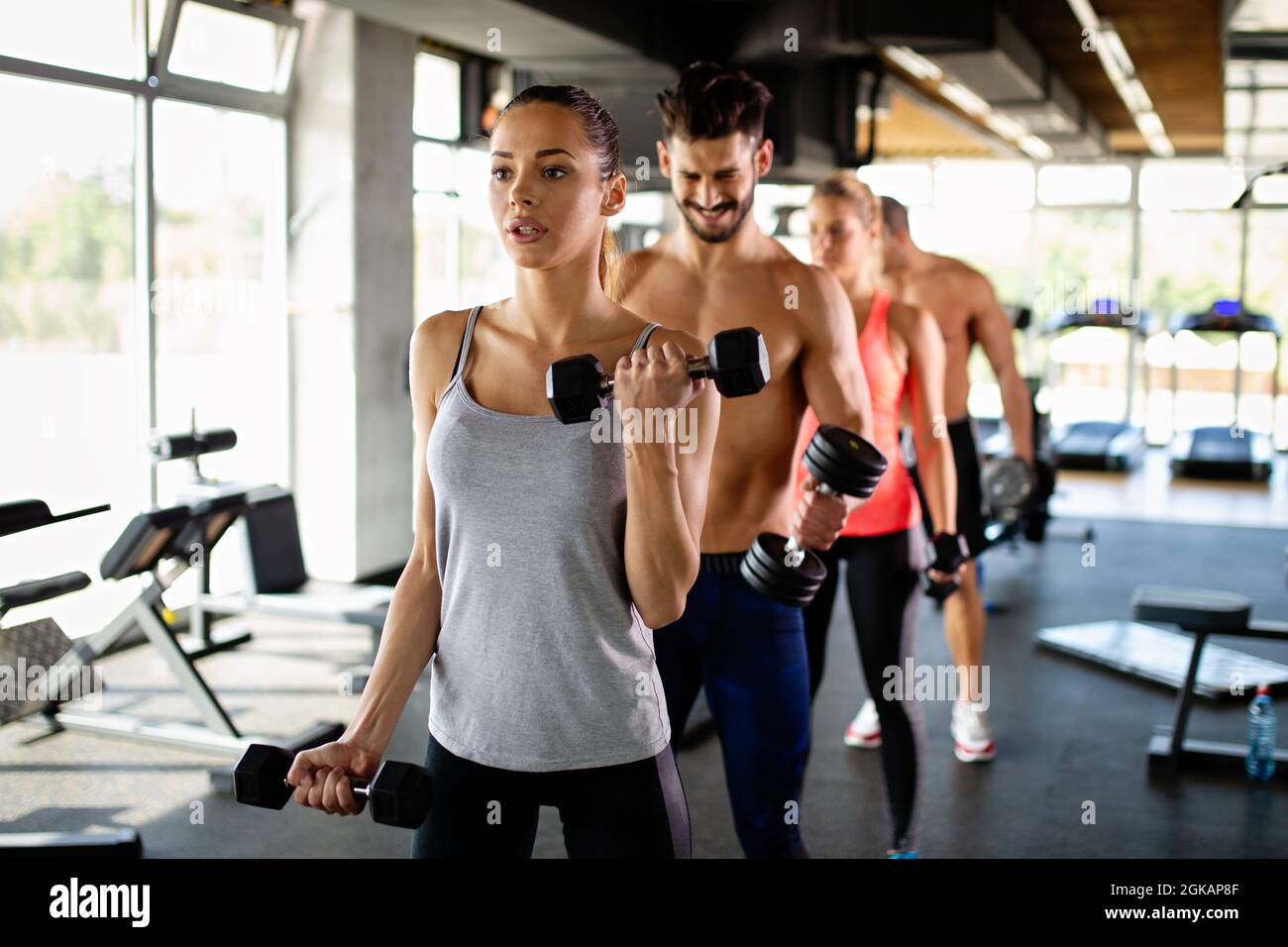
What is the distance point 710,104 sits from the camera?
2.28 metres

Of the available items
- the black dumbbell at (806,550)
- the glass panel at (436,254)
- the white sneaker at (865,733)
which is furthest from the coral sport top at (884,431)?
the glass panel at (436,254)

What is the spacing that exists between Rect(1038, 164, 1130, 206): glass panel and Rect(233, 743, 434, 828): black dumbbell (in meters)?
13.7

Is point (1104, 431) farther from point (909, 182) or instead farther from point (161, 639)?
point (161, 639)

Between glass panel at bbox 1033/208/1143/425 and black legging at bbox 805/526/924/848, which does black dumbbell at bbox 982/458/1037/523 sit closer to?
black legging at bbox 805/526/924/848

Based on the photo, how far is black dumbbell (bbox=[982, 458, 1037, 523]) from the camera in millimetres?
4852

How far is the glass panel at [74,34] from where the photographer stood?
4.91 meters

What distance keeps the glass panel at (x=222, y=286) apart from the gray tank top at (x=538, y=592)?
455cm

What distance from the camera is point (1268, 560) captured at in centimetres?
787

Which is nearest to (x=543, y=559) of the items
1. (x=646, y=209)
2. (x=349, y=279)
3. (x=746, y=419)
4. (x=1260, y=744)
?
(x=746, y=419)

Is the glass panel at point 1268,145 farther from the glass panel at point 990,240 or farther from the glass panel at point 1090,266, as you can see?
the glass panel at point 990,240

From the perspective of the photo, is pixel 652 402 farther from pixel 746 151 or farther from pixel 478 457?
pixel 746 151

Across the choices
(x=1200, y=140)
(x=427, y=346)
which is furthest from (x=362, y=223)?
(x=1200, y=140)

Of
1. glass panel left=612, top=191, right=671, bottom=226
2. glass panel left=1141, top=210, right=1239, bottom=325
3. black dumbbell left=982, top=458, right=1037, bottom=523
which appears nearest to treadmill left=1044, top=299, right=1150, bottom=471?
glass panel left=1141, top=210, right=1239, bottom=325

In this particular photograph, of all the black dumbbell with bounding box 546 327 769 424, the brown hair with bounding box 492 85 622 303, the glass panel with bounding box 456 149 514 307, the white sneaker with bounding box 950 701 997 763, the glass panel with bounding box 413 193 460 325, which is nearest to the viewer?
the black dumbbell with bounding box 546 327 769 424
